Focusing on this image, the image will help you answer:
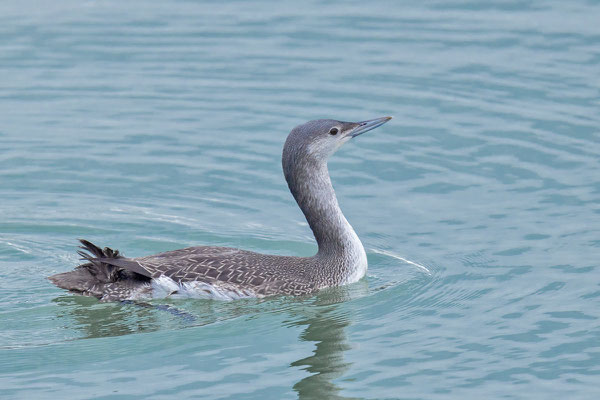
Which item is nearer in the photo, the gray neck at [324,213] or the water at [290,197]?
the water at [290,197]

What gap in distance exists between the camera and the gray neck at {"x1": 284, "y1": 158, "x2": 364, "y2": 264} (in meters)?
12.5

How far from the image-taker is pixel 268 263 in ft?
40.2

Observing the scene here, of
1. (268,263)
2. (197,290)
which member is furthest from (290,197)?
(197,290)

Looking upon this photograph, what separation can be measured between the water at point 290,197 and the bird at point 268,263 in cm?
20

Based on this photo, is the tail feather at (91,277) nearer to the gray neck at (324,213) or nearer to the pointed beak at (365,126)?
the gray neck at (324,213)

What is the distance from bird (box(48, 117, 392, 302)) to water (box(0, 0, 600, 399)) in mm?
197

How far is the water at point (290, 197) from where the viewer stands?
34.6ft

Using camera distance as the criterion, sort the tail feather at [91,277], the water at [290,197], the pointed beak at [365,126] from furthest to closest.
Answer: the pointed beak at [365,126] < the tail feather at [91,277] < the water at [290,197]

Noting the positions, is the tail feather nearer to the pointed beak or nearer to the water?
the water

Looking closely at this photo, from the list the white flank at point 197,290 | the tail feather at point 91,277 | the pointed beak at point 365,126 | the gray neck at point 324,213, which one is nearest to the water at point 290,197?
the white flank at point 197,290

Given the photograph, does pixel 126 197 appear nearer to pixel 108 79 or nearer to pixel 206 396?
pixel 108 79

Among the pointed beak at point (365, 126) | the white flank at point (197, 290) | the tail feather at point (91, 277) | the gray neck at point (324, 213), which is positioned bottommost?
the white flank at point (197, 290)

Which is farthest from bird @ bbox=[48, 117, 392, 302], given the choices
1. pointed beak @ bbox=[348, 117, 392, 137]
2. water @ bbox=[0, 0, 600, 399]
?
water @ bbox=[0, 0, 600, 399]

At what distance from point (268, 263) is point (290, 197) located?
233 centimetres
